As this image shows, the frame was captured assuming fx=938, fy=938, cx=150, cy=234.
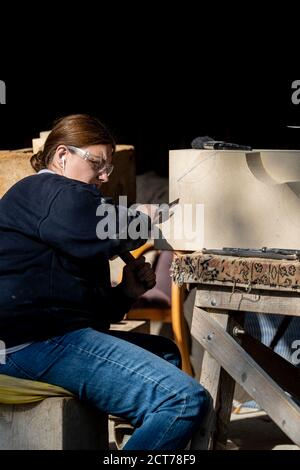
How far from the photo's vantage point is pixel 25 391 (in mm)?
2707

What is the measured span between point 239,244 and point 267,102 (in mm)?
3502

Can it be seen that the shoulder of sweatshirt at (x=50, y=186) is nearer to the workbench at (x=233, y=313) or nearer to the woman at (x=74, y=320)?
the woman at (x=74, y=320)

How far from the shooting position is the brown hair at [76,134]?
287 centimetres

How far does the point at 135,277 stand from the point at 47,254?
17.1 inches

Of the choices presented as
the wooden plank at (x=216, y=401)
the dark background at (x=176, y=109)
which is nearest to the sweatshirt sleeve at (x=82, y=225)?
the wooden plank at (x=216, y=401)

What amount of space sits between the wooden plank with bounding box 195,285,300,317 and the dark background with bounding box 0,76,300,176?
3.29m

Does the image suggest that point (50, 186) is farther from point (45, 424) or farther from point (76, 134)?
point (45, 424)

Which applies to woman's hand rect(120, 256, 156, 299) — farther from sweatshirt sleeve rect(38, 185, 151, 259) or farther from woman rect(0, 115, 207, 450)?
sweatshirt sleeve rect(38, 185, 151, 259)

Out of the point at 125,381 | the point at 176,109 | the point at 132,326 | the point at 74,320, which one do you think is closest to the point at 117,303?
the point at 74,320

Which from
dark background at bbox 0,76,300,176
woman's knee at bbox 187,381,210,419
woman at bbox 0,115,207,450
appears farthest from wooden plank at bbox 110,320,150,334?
dark background at bbox 0,76,300,176

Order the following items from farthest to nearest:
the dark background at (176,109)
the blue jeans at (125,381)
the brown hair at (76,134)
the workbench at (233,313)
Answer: the dark background at (176,109) < the brown hair at (76,134) < the workbench at (233,313) < the blue jeans at (125,381)

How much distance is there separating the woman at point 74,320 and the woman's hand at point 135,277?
23 centimetres

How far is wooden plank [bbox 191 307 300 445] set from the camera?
275 centimetres
